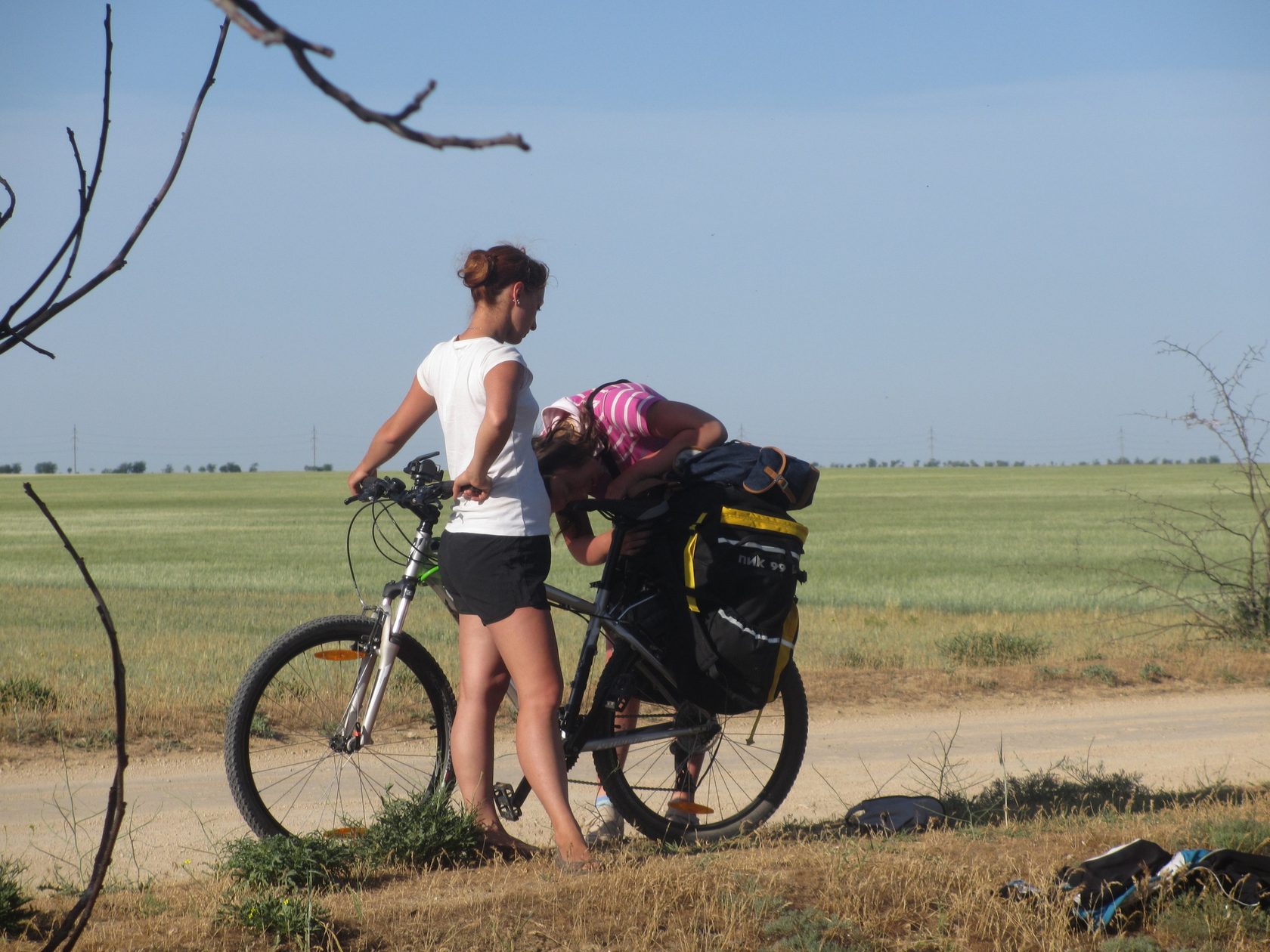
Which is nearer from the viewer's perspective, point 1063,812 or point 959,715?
point 1063,812

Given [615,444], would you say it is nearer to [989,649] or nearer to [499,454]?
[499,454]

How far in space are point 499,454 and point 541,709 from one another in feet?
2.99

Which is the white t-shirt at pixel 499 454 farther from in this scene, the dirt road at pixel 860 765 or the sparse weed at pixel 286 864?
the dirt road at pixel 860 765

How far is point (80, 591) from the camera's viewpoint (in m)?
22.0

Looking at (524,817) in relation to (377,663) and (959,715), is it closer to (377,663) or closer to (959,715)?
(377,663)

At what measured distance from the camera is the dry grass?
3.75 m

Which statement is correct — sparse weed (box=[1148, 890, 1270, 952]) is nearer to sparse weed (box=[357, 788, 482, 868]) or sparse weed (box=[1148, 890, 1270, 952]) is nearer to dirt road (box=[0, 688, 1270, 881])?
dirt road (box=[0, 688, 1270, 881])

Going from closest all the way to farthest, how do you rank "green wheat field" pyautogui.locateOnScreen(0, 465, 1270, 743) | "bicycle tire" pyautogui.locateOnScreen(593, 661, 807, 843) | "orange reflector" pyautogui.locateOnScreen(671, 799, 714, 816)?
"bicycle tire" pyautogui.locateOnScreen(593, 661, 807, 843) < "orange reflector" pyautogui.locateOnScreen(671, 799, 714, 816) < "green wheat field" pyautogui.locateOnScreen(0, 465, 1270, 743)

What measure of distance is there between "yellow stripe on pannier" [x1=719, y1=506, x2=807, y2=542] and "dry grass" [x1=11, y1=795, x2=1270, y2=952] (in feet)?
3.99

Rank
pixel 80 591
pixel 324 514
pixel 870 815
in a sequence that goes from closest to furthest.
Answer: pixel 870 815
pixel 80 591
pixel 324 514

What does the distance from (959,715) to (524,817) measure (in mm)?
3425

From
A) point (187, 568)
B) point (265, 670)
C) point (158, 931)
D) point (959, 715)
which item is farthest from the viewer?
point (187, 568)

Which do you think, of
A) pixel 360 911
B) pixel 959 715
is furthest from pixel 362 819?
pixel 959 715

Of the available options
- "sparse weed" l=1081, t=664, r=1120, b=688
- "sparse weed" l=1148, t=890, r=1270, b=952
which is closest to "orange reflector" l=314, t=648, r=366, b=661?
"sparse weed" l=1148, t=890, r=1270, b=952
